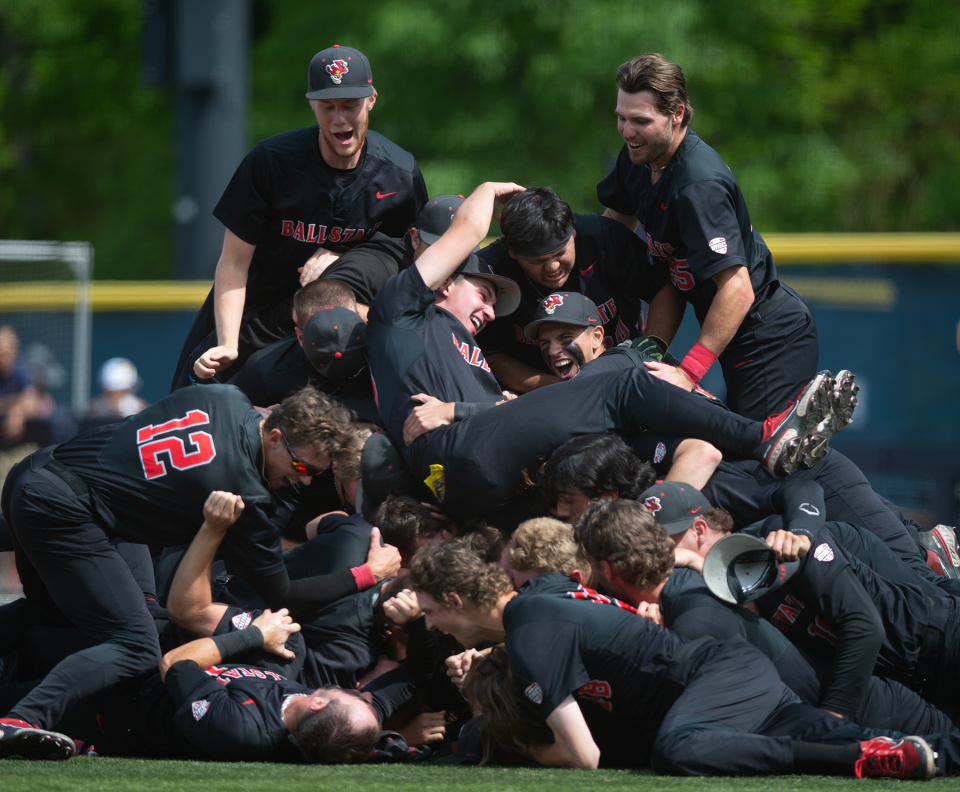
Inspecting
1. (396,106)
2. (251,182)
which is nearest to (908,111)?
(396,106)

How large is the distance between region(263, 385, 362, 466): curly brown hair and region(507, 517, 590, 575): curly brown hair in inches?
32.6

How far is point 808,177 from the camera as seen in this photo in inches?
624

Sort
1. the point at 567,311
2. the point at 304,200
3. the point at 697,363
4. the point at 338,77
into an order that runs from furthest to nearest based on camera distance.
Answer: the point at 304,200 < the point at 338,77 < the point at 567,311 < the point at 697,363

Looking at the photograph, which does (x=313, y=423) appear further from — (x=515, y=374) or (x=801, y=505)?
(x=801, y=505)

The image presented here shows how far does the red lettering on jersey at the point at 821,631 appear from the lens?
4516 millimetres

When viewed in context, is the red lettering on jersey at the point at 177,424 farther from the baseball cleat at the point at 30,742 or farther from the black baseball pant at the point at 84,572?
the baseball cleat at the point at 30,742

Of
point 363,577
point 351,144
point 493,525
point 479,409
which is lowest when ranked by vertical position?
point 363,577

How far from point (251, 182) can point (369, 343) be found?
1264 mm

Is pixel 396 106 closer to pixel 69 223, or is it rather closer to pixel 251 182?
pixel 69 223

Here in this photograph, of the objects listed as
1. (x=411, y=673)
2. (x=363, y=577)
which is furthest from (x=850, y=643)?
(x=363, y=577)

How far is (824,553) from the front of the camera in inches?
171

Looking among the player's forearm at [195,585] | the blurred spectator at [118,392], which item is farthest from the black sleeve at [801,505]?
the blurred spectator at [118,392]

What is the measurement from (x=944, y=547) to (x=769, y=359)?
128 centimetres

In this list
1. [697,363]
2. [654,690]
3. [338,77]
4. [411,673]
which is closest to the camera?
[654,690]
